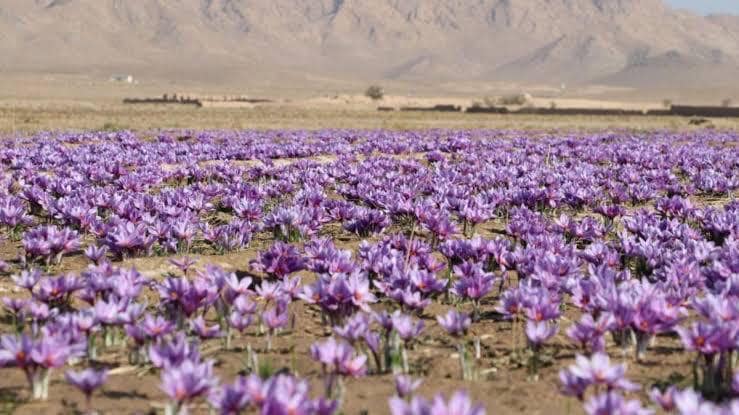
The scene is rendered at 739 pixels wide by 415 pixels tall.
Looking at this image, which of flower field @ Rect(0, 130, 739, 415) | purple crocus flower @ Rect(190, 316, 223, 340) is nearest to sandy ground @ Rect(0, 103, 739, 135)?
flower field @ Rect(0, 130, 739, 415)

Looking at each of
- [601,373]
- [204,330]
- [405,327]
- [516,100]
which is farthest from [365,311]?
[516,100]

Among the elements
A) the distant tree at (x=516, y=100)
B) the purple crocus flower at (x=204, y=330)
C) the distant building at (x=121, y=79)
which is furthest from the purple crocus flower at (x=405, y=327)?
the distant building at (x=121, y=79)

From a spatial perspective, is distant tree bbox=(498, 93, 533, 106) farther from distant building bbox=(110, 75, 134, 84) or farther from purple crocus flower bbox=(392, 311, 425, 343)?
distant building bbox=(110, 75, 134, 84)

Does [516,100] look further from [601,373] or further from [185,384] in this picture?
[185,384]

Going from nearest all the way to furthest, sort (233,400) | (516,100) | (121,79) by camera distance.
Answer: (233,400) < (516,100) < (121,79)

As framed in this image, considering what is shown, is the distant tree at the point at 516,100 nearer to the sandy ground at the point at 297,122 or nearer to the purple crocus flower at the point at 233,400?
the sandy ground at the point at 297,122

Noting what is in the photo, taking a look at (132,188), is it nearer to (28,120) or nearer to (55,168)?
(55,168)

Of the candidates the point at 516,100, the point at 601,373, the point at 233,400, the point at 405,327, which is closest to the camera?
the point at 233,400

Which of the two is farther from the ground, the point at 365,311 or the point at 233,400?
the point at 233,400
